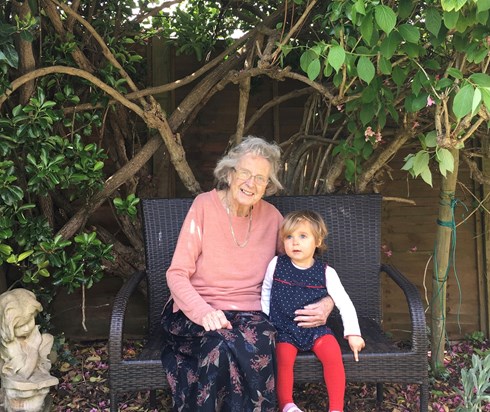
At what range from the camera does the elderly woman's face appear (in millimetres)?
2564

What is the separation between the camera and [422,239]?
389 centimetres

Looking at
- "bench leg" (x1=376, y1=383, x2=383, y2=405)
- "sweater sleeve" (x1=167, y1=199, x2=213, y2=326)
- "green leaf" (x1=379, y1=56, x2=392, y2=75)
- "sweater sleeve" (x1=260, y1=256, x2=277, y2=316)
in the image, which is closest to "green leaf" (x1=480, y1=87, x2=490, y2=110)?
"green leaf" (x1=379, y1=56, x2=392, y2=75)

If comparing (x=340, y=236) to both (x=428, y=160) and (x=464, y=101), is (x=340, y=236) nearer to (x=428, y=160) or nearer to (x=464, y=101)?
(x=428, y=160)

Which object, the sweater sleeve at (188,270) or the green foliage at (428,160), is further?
the sweater sleeve at (188,270)

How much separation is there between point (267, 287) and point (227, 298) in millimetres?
183

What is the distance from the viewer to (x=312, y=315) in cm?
247

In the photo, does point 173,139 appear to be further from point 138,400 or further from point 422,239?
point 422,239

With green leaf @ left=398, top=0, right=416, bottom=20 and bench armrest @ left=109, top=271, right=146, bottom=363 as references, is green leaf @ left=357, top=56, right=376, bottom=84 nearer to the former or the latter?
green leaf @ left=398, top=0, right=416, bottom=20

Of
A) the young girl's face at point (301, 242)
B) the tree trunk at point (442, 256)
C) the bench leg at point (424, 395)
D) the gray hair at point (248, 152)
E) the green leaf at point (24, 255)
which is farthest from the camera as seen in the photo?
the tree trunk at point (442, 256)

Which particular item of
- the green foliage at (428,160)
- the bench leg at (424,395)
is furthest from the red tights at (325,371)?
the green foliage at (428,160)

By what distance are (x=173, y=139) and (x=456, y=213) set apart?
1.95 metres

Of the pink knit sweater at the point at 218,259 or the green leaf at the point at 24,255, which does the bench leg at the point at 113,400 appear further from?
the green leaf at the point at 24,255

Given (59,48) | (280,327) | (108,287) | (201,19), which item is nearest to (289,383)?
(280,327)

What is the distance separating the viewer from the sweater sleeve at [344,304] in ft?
8.04
